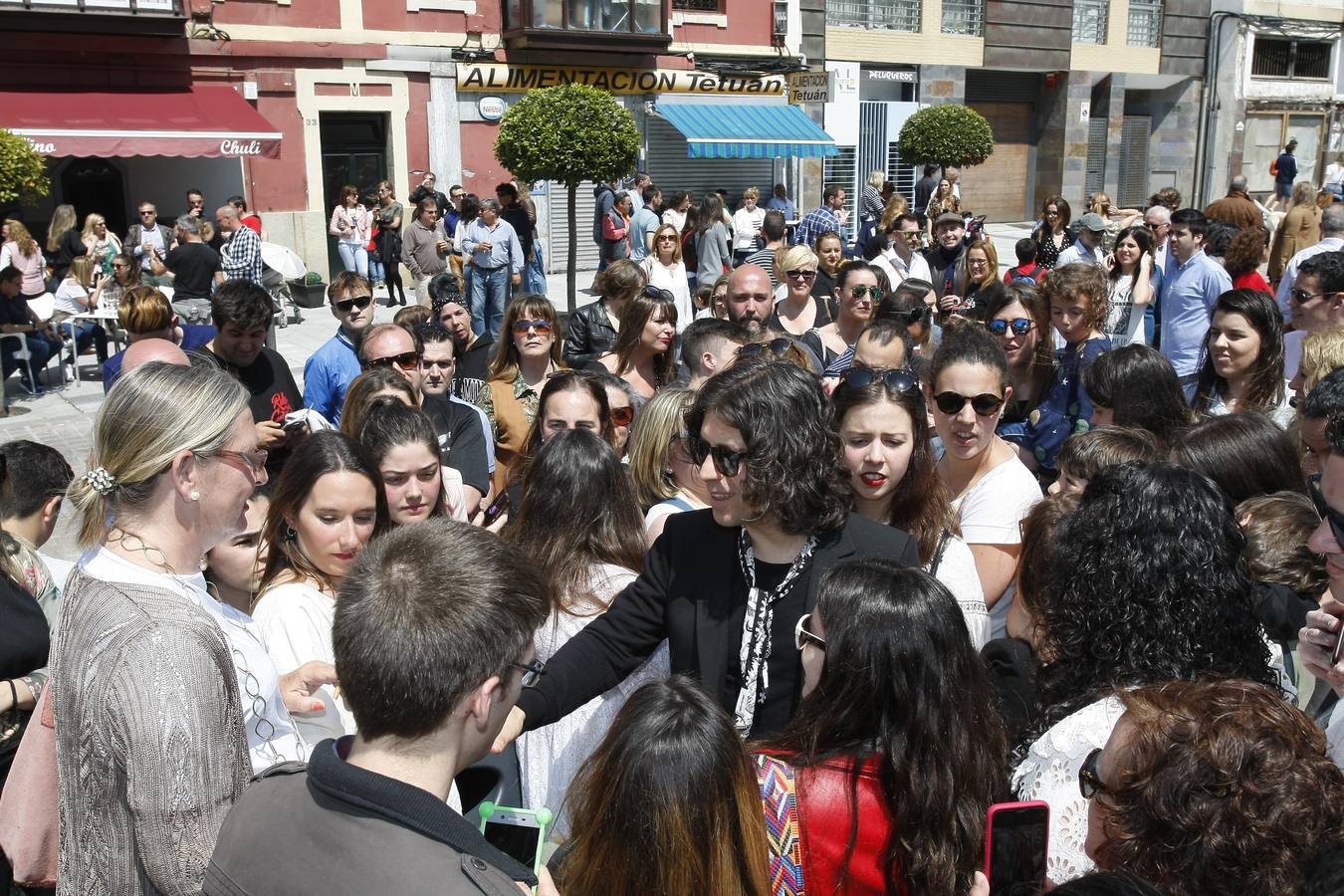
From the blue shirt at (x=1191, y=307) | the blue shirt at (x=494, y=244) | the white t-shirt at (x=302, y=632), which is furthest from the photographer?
the blue shirt at (x=494, y=244)

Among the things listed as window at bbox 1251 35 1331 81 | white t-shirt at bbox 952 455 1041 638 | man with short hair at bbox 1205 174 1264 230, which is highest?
window at bbox 1251 35 1331 81

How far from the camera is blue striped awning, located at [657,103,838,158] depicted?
21203 millimetres

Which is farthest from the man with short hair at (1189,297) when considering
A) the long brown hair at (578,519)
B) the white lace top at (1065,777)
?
the white lace top at (1065,777)

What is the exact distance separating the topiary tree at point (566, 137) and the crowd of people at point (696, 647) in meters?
8.48

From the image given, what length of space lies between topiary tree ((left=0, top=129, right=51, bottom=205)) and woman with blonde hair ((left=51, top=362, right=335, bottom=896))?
1065 cm

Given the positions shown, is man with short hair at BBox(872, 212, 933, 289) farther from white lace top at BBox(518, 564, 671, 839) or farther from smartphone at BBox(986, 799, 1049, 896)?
smartphone at BBox(986, 799, 1049, 896)

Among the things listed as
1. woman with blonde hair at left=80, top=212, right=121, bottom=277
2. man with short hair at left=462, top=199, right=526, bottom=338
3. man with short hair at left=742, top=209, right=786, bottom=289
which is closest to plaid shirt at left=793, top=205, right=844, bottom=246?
man with short hair at left=742, top=209, right=786, bottom=289

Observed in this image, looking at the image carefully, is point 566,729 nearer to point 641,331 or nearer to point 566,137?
point 641,331

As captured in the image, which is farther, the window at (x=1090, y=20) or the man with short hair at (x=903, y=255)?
the window at (x=1090, y=20)

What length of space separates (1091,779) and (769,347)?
3.35m

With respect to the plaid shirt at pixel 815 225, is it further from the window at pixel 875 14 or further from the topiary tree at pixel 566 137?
the window at pixel 875 14

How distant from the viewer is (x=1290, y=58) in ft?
98.1

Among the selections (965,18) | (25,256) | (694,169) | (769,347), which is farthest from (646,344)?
(965,18)

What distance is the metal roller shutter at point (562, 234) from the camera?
20406 millimetres
